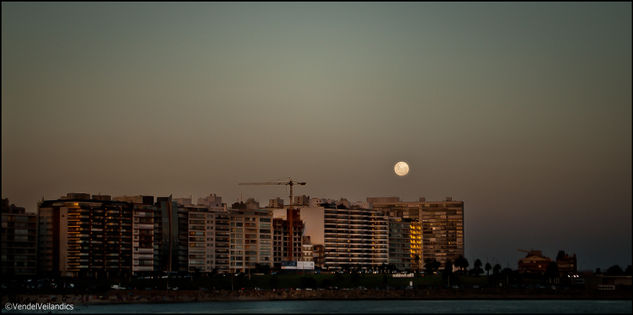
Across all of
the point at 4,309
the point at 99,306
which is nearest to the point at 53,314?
the point at 4,309

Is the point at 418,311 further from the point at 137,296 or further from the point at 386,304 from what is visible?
the point at 137,296

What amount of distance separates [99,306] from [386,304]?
167 ft

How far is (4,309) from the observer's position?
159875mm

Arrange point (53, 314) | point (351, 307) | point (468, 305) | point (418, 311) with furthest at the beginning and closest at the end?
1. point (468, 305)
2. point (351, 307)
3. point (418, 311)
4. point (53, 314)

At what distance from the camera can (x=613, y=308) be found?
18638 cm

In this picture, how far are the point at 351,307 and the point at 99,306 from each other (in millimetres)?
41658

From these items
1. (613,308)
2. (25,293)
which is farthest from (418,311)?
(25,293)

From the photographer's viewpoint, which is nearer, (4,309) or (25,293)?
(4,309)

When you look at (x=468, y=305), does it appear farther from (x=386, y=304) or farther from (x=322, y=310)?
(x=322, y=310)

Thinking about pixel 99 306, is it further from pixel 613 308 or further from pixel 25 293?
pixel 613 308

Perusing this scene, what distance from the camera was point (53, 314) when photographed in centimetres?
15062

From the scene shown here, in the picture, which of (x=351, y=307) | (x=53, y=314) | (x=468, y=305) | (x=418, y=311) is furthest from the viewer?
(x=468, y=305)

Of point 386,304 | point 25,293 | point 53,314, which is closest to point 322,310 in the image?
point 386,304

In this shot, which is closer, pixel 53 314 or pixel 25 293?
pixel 53 314
